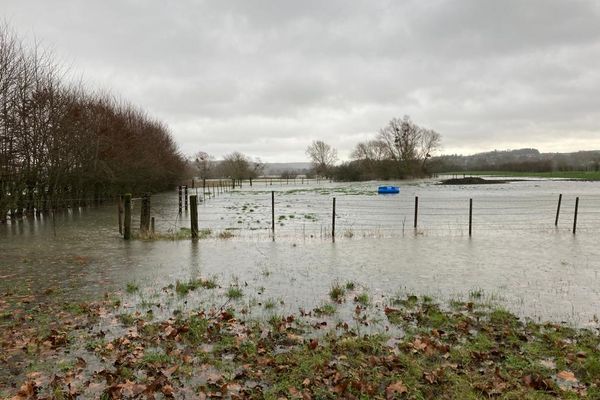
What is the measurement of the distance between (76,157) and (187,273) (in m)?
21.9

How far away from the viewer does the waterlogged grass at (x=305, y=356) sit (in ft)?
13.9

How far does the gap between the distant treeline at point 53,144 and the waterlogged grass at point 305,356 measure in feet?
56.8

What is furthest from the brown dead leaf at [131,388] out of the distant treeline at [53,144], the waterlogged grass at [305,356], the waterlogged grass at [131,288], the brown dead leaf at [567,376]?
the distant treeline at [53,144]

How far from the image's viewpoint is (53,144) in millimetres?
24219

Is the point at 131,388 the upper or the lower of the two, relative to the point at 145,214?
lower

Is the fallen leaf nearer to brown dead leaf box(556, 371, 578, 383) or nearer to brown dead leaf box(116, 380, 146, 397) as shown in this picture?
brown dead leaf box(556, 371, 578, 383)

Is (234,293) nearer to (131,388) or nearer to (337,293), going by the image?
(337,293)

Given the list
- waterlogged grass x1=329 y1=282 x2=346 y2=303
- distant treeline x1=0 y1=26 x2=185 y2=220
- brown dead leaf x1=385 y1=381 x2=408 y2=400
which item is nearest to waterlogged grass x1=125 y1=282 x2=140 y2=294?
waterlogged grass x1=329 y1=282 x2=346 y2=303

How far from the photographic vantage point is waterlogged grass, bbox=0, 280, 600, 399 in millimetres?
4223

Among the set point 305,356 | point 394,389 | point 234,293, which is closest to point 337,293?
point 234,293

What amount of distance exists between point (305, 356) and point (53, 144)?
2380 cm

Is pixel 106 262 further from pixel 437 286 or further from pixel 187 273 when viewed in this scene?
pixel 437 286

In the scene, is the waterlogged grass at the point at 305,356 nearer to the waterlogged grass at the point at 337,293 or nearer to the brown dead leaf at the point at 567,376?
the brown dead leaf at the point at 567,376

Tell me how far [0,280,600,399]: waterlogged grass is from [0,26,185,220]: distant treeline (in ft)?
56.8
